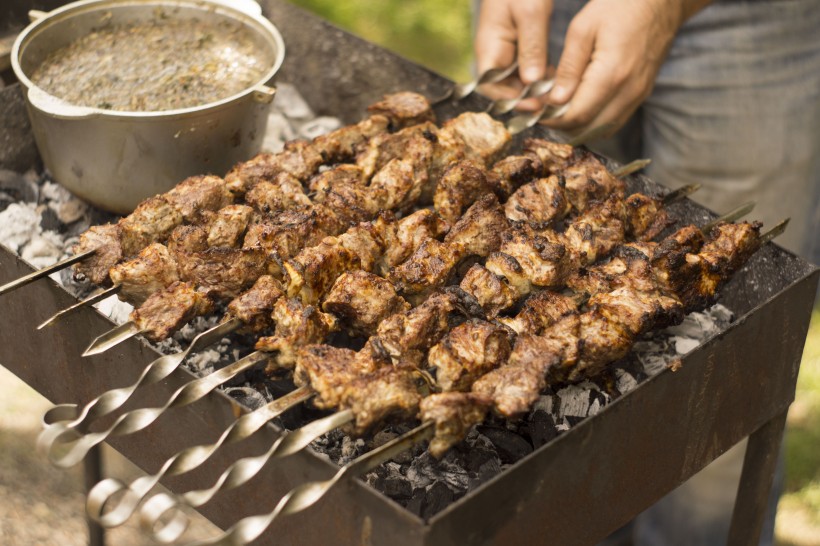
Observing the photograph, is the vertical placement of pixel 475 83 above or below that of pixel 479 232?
above

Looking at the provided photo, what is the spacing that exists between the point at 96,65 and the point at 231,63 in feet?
1.36

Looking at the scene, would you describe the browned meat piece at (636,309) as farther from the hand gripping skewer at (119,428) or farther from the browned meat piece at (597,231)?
the hand gripping skewer at (119,428)

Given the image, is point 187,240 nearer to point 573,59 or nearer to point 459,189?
point 459,189

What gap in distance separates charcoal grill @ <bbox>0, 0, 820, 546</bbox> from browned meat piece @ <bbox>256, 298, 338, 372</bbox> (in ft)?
0.68

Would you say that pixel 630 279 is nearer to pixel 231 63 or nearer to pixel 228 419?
pixel 228 419

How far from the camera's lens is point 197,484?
2.41 m

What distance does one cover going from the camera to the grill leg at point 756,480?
2.94m

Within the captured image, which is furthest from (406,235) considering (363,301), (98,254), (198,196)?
(98,254)

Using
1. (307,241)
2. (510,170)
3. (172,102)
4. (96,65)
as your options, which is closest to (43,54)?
(96,65)

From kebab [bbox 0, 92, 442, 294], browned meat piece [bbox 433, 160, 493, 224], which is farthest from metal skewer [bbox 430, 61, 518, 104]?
browned meat piece [bbox 433, 160, 493, 224]

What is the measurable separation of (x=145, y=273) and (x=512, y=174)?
1131 mm

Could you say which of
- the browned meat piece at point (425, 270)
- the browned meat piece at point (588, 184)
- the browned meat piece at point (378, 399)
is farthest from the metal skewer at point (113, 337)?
the browned meat piece at point (588, 184)

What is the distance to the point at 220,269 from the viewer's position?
250cm

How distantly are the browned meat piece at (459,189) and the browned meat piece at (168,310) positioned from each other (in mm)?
766
